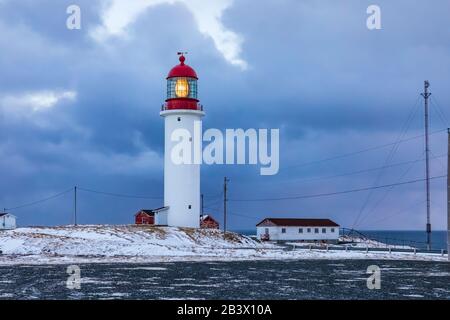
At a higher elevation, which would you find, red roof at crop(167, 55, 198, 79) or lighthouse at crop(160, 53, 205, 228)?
red roof at crop(167, 55, 198, 79)

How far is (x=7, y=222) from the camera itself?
301 feet

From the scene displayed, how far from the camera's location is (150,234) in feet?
201

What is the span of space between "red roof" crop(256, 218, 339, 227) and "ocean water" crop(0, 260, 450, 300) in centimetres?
3287

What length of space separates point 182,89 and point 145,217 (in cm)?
1559

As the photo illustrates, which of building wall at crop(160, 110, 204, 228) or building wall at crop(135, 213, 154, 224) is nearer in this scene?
building wall at crop(160, 110, 204, 228)

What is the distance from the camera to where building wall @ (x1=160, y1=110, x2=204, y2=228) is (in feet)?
216

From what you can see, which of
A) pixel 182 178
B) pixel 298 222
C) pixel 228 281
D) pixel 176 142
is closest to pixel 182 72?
pixel 176 142

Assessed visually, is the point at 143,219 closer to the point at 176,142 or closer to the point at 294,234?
the point at 176,142

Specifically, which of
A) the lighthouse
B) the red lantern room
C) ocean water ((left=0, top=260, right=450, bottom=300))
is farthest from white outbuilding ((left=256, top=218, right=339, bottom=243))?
ocean water ((left=0, top=260, right=450, bottom=300))

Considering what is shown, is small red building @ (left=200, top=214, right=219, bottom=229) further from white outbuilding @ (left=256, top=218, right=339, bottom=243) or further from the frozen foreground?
the frozen foreground
